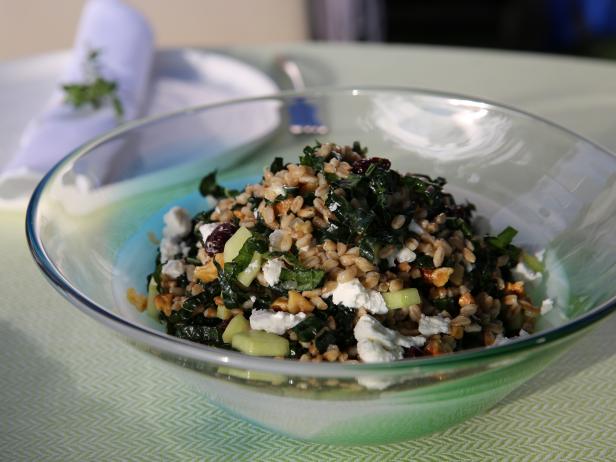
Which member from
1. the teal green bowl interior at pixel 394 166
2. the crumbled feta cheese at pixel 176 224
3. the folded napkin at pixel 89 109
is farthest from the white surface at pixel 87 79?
the crumbled feta cheese at pixel 176 224

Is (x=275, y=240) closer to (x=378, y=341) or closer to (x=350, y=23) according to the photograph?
(x=378, y=341)

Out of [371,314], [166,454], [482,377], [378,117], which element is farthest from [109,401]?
[378,117]

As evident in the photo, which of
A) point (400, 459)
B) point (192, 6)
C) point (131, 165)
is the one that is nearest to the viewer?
point (400, 459)

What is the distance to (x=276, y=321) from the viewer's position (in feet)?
3.24

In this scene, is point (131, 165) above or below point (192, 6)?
below

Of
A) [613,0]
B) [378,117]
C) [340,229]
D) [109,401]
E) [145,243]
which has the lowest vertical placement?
[109,401]

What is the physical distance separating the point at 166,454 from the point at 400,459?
A: 30cm

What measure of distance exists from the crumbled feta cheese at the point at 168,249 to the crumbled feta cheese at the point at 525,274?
52 cm

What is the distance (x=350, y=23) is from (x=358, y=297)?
380 centimetres

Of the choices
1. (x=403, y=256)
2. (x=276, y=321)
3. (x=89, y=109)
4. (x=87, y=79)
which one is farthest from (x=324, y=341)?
(x=87, y=79)

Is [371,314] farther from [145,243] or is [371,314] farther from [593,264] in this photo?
[145,243]

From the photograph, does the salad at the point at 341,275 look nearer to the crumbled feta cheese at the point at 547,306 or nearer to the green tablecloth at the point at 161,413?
the crumbled feta cheese at the point at 547,306

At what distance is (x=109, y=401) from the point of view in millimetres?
1124

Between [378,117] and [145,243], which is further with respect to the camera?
[378,117]
